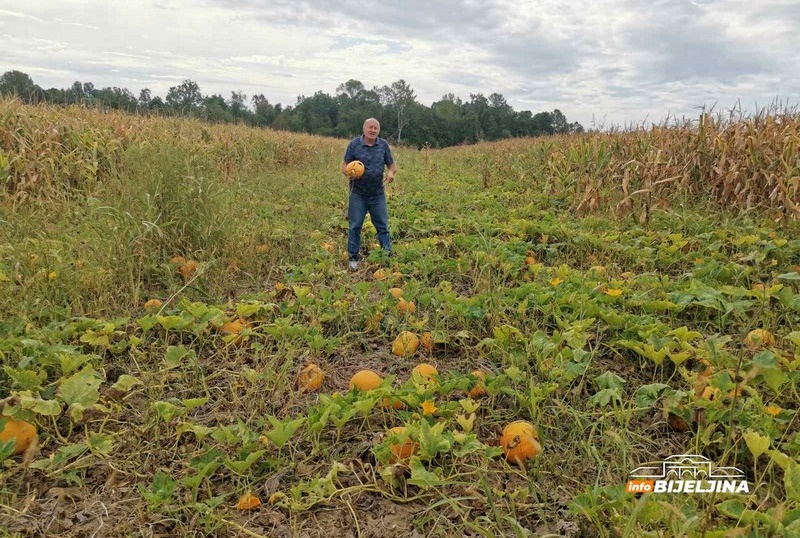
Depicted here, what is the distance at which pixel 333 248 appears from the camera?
5438 mm

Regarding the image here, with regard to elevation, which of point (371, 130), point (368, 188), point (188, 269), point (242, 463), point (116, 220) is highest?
point (371, 130)

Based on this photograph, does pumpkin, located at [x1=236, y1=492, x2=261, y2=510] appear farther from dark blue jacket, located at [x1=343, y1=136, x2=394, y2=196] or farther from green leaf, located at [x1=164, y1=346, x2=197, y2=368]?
dark blue jacket, located at [x1=343, y1=136, x2=394, y2=196]

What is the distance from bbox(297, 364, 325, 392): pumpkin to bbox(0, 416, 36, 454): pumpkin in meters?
1.22

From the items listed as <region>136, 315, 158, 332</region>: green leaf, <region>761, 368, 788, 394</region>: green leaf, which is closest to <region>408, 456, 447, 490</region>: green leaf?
<region>761, 368, 788, 394</region>: green leaf

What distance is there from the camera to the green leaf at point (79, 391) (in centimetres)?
228

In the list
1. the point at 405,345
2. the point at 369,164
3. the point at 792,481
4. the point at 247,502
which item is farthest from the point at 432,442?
the point at 369,164

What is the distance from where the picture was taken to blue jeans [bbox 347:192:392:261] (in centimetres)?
528

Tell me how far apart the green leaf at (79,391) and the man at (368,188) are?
3.15m

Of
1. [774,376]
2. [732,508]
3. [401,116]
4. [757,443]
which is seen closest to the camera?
[732,508]

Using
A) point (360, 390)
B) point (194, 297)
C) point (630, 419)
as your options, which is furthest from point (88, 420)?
point (630, 419)

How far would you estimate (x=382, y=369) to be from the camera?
2977 mm

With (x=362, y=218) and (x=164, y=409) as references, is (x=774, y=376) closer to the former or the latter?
(x=164, y=409)

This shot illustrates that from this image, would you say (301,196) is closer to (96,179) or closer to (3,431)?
(96,179)

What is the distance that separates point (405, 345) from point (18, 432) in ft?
6.52
